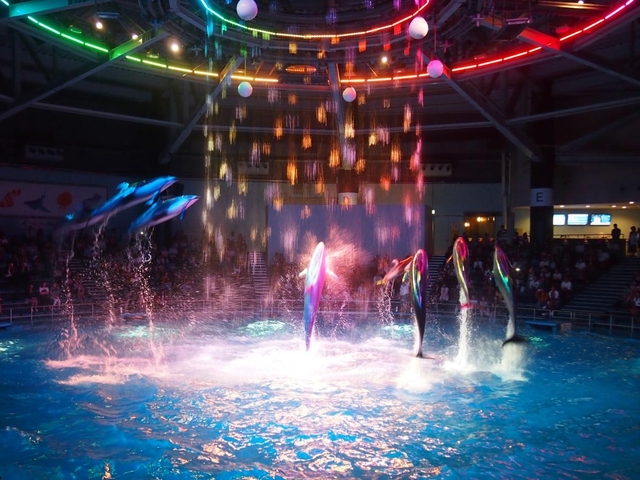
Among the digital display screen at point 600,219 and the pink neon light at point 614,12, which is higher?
the pink neon light at point 614,12

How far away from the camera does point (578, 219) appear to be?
28828 millimetres

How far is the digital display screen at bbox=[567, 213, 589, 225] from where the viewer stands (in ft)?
94.2

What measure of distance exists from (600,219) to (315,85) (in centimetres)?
1615

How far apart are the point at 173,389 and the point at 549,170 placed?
65.9 ft

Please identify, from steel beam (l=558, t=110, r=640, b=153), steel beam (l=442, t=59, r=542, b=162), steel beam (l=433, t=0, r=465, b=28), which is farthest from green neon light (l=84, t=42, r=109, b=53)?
steel beam (l=558, t=110, r=640, b=153)

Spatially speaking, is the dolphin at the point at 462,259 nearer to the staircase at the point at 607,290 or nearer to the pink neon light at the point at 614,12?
the pink neon light at the point at 614,12

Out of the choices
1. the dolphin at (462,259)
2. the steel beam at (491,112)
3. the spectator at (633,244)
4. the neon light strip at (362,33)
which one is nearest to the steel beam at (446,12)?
the neon light strip at (362,33)

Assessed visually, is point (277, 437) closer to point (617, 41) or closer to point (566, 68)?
point (617, 41)

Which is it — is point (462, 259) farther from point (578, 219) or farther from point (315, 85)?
point (578, 219)

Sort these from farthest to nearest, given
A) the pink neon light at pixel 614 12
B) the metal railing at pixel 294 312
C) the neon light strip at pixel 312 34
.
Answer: the metal railing at pixel 294 312 → the neon light strip at pixel 312 34 → the pink neon light at pixel 614 12

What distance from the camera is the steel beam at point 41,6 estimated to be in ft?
47.5

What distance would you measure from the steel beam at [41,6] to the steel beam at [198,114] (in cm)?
579

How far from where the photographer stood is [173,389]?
36.5ft

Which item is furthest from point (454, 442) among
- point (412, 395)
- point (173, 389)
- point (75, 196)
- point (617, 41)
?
point (75, 196)
